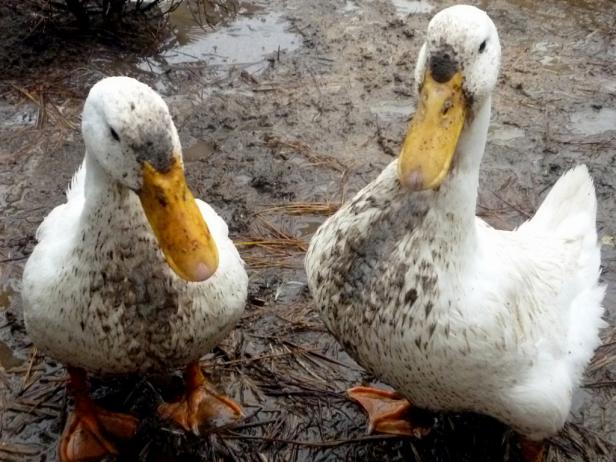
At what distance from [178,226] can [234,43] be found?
3533 mm

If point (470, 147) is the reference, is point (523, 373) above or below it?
below

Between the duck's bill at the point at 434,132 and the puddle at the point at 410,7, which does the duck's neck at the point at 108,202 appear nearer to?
the duck's bill at the point at 434,132

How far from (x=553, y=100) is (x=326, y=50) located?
5.45ft

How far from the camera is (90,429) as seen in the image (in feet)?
9.72

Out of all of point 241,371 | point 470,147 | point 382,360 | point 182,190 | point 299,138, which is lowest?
point 241,371

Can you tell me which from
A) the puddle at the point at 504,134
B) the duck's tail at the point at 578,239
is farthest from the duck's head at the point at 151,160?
the puddle at the point at 504,134

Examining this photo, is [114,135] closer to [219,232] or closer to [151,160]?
[151,160]

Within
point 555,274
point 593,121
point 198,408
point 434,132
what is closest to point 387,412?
point 198,408

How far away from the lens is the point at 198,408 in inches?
122

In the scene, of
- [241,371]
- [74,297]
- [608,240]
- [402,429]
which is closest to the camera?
[74,297]

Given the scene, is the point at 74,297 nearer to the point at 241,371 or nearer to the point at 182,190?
the point at 182,190

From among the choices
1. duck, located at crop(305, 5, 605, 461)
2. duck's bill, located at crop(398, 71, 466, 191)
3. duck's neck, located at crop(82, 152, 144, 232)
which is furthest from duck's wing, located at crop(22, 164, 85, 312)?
duck's bill, located at crop(398, 71, 466, 191)

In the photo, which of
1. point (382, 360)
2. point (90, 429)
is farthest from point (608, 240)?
point (90, 429)

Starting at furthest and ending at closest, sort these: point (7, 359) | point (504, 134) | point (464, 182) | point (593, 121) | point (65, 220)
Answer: point (593, 121) → point (504, 134) → point (7, 359) → point (65, 220) → point (464, 182)
